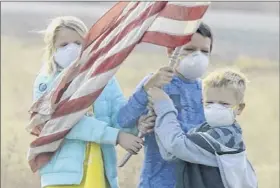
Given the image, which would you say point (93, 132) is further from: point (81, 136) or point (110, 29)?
point (110, 29)

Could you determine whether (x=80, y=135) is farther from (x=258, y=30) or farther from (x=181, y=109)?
(x=258, y=30)

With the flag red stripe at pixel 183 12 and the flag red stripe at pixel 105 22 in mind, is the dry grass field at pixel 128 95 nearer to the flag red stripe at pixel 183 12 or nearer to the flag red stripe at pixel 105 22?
the flag red stripe at pixel 105 22

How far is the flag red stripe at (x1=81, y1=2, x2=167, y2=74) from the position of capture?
5.41 metres

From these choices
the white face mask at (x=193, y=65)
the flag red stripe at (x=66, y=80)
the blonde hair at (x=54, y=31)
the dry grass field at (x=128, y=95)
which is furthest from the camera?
the dry grass field at (x=128, y=95)

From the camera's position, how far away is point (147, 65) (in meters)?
13.4

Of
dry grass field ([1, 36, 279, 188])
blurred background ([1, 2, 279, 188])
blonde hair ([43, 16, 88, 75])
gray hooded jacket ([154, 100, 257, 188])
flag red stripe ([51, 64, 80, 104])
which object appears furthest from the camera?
blurred background ([1, 2, 279, 188])

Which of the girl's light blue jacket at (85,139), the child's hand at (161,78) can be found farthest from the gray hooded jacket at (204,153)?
the girl's light blue jacket at (85,139)

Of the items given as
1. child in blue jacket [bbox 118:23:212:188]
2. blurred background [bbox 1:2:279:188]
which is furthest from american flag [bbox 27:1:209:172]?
blurred background [bbox 1:2:279:188]

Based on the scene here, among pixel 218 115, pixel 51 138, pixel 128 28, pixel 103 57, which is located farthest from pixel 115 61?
pixel 218 115

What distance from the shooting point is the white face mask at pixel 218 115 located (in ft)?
17.1

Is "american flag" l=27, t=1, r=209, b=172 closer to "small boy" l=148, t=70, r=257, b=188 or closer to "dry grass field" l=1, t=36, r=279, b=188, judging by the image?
"small boy" l=148, t=70, r=257, b=188

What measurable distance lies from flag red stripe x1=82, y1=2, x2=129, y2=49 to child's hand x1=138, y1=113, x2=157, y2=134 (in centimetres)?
50

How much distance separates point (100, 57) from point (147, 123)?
43 centimetres

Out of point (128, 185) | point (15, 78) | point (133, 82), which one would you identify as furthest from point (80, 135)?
point (15, 78)
